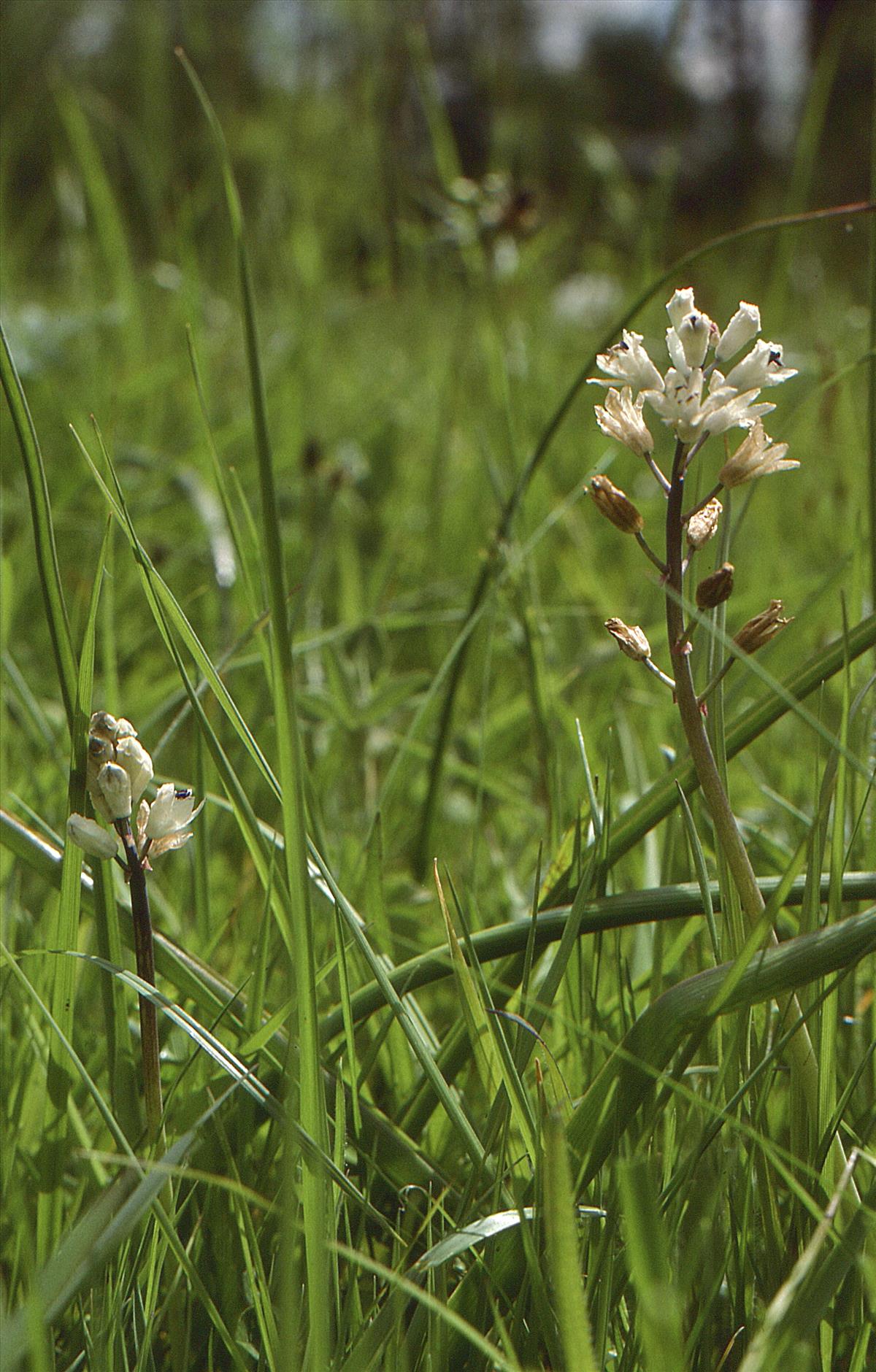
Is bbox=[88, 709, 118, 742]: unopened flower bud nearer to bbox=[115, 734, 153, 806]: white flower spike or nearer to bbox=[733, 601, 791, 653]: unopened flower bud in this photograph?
bbox=[115, 734, 153, 806]: white flower spike

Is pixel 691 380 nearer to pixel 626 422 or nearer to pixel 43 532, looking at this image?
pixel 626 422

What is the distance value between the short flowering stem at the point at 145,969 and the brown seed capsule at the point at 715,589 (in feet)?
0.75

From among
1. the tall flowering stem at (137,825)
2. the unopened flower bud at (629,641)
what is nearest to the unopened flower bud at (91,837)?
the tall flowering stem at (137,825)

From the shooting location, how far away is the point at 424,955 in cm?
44

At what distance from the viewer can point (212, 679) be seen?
425 mm

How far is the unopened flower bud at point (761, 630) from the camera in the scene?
0.43m

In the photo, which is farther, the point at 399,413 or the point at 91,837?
the point at 399,413

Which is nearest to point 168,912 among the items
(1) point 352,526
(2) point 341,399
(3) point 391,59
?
(1) point 352,526

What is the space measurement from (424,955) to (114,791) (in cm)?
14

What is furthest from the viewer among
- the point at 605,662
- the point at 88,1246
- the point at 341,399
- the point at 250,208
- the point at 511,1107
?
the point at 250,208

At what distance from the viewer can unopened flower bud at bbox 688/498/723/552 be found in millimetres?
426

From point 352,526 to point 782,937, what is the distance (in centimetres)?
99

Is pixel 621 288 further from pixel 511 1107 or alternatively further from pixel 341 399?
pixel 511 1107

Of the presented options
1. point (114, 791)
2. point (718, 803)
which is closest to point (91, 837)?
point (114, 791)
